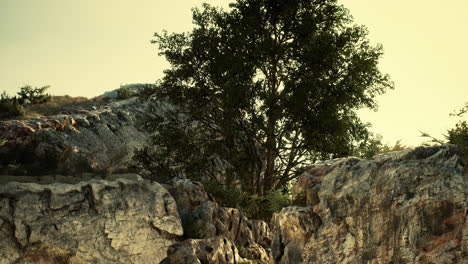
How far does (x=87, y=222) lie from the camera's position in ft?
57.4

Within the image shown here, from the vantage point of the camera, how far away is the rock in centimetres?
1588

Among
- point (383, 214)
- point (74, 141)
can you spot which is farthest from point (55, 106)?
point (383, 214)

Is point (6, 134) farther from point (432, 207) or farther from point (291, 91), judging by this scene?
point (432, 207)

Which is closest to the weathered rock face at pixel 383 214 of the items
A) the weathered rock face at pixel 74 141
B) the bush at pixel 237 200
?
the weathered rock face at pixel 74 141

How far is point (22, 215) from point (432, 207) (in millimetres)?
13373

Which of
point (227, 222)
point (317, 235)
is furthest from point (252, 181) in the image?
point (317, 235)

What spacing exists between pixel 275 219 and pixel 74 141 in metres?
17.8

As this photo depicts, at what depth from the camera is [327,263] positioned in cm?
1062

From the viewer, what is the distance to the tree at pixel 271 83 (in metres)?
27.9

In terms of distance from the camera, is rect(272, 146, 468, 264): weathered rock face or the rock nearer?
rect(272, 146, 468, 264): weathered rock face

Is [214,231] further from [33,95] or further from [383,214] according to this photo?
[33,95]

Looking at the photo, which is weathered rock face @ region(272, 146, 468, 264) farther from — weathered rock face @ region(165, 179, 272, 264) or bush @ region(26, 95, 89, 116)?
bush @ region(26, 95, 89, 116)

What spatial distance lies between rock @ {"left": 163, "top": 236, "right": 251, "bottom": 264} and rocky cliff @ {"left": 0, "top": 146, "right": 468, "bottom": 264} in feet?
0.14

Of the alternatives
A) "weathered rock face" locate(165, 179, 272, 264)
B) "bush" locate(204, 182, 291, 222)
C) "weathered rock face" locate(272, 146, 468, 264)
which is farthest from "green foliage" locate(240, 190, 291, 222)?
"weathered rock face" locate(272, 146, 468, 264)
